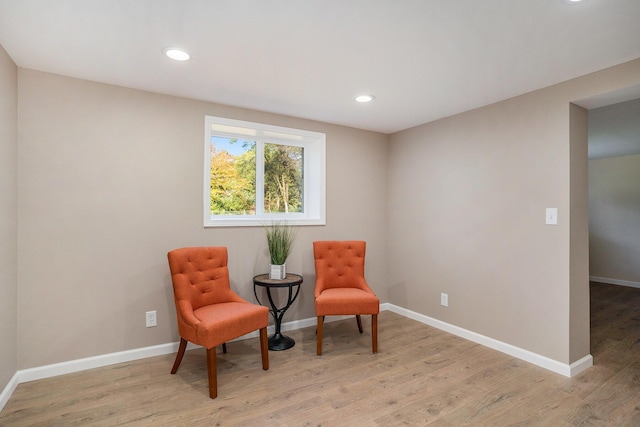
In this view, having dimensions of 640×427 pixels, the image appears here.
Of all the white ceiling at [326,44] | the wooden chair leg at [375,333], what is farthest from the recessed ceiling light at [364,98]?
the wooden chair leg at [375,333]

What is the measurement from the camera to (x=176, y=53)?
2.09m

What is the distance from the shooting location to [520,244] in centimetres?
278

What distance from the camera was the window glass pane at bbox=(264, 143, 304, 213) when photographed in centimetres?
354

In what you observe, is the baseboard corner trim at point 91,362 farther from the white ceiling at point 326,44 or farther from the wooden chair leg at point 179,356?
the white ceiling at point 326,44

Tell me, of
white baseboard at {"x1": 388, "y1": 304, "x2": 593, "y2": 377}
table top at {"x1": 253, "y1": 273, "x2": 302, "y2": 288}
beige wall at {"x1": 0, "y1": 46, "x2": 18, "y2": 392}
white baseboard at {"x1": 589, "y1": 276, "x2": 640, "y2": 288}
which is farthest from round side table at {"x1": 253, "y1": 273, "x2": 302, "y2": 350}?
white baseboard at {"x1": 589, "y1": 276, "x2": 640, "y2": 288}

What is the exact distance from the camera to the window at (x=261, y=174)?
3.20 metres

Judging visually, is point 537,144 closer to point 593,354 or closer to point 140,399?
point 593,354

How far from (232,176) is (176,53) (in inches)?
55.0

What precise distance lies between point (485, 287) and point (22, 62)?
4.06m

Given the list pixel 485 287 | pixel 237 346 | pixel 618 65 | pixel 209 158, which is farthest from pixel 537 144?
pixel 237 346

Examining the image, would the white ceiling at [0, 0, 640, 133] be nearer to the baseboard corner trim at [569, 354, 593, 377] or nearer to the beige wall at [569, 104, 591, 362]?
the beige wall at [569, 104, 591, 362]

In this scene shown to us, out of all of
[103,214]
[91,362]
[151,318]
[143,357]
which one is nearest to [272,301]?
[151,318]

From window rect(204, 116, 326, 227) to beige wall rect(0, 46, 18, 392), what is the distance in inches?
50.9

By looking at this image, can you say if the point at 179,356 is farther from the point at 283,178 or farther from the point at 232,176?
the point at 283,178
